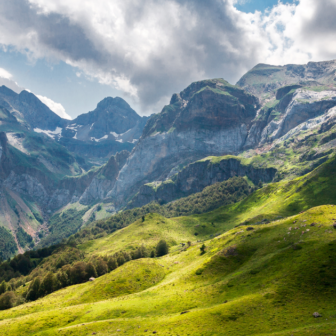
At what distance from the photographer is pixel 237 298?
1930 inches

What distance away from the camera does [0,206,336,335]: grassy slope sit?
128 feet

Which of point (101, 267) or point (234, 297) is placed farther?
point (101, 267)

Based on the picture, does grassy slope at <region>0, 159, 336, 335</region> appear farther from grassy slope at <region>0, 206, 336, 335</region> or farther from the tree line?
the tree line

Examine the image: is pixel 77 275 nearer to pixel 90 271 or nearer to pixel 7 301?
pixel 90 271

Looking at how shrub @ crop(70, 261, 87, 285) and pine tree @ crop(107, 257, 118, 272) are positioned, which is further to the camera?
pine tree @ crop(107, 257, 118, 272)

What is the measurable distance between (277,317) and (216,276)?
30841 mm

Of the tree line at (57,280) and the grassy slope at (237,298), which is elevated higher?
the tree line at (57,280)

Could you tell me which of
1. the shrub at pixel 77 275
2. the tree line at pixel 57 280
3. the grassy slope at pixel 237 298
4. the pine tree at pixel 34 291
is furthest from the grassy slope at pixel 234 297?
the pine tree at pixel 34 291

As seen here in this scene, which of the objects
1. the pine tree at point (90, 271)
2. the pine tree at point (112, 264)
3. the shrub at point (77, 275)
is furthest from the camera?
the pine tree at point (112, 264)

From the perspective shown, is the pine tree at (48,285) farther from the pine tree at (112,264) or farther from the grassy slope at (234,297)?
the pine tree at (112,264)

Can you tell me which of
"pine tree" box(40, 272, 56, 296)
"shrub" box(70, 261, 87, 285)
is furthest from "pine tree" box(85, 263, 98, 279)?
"pine tree" box(40, 272, 56, 296)

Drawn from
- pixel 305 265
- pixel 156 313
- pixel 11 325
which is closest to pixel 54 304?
pixel 11 325

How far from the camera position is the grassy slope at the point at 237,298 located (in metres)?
38.9

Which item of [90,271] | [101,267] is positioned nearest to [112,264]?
[101,267]
